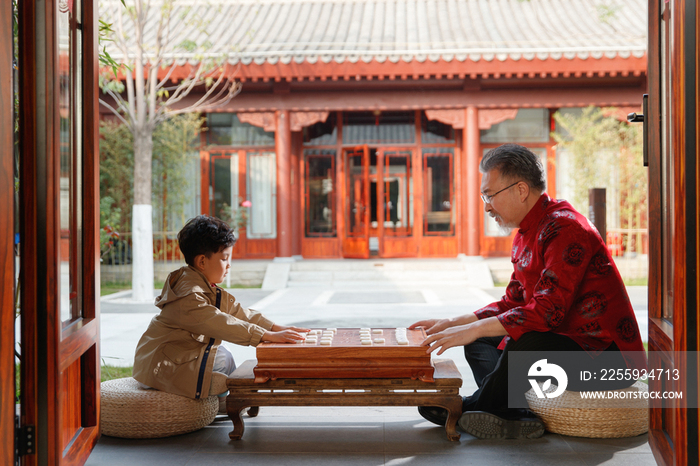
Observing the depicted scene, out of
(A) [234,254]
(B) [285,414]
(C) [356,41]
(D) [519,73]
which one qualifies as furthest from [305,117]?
(B) [285,414]

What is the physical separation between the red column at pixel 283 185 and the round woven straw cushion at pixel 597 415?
7.34 metres

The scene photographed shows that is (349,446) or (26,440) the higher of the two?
(26,440)

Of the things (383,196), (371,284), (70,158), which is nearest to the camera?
(70,158)

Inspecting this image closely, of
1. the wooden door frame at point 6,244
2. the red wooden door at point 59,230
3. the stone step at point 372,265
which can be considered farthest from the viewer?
the stone step at point 372,265

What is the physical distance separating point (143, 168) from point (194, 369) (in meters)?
5.54

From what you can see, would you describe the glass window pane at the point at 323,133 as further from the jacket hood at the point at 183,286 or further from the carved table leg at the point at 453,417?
the carved table leg at the point at 453,417

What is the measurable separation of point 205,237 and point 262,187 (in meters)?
7.92

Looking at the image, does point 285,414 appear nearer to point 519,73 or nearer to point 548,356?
point 548,356

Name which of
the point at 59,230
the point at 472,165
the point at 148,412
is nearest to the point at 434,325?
the point at 148,412

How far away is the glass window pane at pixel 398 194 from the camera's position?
34.1ft

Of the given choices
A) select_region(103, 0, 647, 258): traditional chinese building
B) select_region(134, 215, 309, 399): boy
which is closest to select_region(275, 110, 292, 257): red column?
select_region(103, 0, 647, 258): traditional chinese building

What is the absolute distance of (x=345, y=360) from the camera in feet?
7.88

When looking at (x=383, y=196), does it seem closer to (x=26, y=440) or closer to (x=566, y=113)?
(x=566, y=113)

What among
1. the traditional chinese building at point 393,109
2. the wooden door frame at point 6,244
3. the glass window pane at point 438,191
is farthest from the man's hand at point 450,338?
the glass window pane at point 438,191
